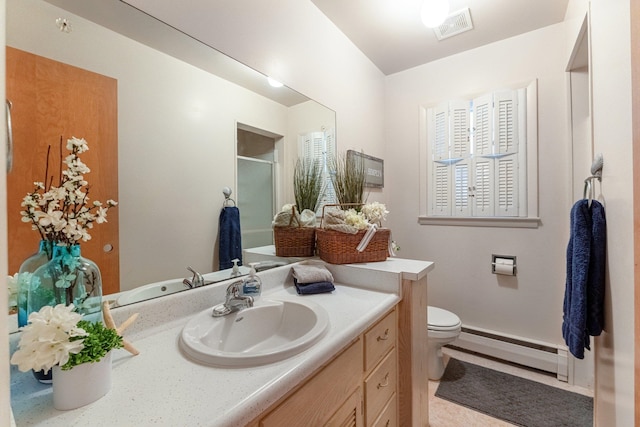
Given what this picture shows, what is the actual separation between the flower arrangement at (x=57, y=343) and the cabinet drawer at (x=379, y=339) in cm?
79

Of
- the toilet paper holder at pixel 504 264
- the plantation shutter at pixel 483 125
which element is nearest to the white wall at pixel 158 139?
the plantation shutter at pixel 483 125

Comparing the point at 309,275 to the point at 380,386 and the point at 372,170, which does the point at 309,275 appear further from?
the point at 372,170

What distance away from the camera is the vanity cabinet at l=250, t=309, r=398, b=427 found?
0.72 m

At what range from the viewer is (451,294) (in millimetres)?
2346

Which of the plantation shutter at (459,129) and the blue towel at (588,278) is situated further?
the plantation shutter at (459,129)

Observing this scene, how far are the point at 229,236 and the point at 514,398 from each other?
6.49 ft

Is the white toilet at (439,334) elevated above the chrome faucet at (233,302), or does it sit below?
below

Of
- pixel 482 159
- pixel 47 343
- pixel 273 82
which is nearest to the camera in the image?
pixel 47 343

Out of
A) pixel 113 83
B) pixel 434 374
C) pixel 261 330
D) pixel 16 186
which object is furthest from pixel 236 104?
pixel 434 374

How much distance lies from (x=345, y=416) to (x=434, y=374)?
134 centimetres

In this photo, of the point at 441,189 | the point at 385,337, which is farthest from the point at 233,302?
the point at 441,189

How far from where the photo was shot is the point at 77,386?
1.82 ft

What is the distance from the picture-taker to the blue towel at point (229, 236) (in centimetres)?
120

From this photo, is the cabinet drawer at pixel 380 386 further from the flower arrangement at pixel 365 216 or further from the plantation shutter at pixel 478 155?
the plantation shutter at pixel 478 155
